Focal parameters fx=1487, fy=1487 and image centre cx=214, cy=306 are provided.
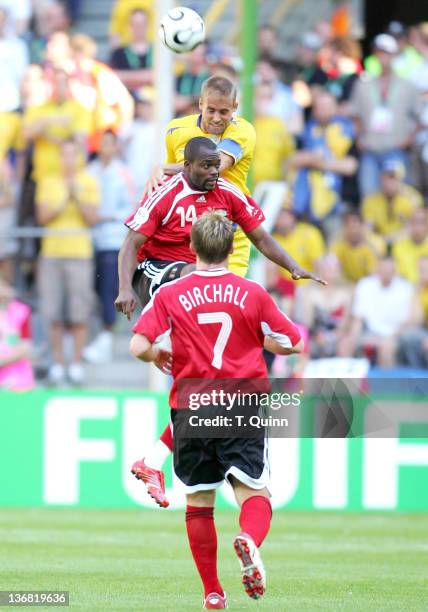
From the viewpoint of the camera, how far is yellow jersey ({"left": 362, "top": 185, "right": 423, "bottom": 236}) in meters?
16.5

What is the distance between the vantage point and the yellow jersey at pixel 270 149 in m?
16.5

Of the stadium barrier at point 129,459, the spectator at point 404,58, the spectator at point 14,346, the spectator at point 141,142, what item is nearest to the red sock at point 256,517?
the stadium barrier at point 129,459

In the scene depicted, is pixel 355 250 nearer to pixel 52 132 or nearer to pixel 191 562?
pixel 52 132

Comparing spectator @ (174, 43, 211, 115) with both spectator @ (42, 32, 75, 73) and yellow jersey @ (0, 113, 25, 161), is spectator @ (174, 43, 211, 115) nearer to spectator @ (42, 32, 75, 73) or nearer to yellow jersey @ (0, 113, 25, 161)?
spectator @ (42, 32, 75, 73)

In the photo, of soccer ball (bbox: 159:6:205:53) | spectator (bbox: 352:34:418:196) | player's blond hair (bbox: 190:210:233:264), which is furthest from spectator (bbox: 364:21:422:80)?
player's blond hair (bbox: 190:210:233:264)

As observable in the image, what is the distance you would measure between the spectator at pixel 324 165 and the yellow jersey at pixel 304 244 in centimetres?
38

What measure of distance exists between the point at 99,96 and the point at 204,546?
920 cm

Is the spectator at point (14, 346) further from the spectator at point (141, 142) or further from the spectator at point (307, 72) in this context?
the spectator at point (307, 72)

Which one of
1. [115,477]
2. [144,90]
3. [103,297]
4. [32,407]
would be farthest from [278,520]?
[144,90]

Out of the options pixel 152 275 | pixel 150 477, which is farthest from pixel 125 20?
pixel 150 477

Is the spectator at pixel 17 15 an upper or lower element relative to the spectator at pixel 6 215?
upper

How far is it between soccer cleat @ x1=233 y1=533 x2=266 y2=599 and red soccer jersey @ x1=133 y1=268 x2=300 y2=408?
2.89ft

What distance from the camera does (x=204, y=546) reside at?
7.60m

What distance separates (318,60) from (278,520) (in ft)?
22.0
